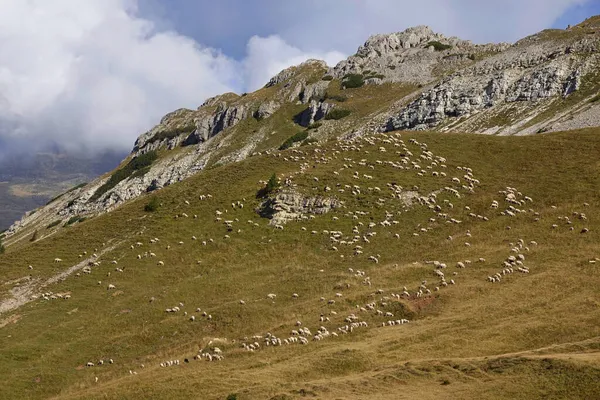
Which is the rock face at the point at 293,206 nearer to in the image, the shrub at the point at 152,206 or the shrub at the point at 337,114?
the shrub at the point at 152,206

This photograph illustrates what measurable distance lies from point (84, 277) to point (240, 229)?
1866 cm

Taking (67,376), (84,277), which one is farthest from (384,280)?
(84,277)

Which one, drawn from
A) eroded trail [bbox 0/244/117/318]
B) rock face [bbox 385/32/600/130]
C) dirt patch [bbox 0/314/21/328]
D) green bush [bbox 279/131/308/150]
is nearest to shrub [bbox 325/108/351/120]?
green bush [bbox 279/131/308/150]

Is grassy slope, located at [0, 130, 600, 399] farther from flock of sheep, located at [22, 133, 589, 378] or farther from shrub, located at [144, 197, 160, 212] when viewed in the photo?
shrub, located at [144, 197, 160, 212]

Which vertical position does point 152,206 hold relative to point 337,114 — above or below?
below

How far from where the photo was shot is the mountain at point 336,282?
32.2m

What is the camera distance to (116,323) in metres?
44.9

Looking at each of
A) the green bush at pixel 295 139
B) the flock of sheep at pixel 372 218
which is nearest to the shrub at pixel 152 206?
the flock of sheep at pixel 372 218

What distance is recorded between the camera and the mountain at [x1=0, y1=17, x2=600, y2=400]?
32.2 metres

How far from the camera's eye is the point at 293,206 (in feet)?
208

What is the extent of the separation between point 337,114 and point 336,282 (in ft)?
484

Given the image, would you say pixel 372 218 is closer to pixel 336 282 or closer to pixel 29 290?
pixel 336 282

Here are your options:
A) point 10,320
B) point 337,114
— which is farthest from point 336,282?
point 337,114

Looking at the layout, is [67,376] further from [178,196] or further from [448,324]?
[178,196]
